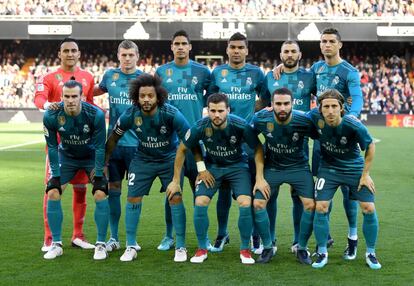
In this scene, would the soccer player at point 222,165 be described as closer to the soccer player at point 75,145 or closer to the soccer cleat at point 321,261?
the soccer cleat at point 321,261

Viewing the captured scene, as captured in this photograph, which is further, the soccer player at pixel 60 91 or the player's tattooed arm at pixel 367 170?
the soccer player at pixel 60 91

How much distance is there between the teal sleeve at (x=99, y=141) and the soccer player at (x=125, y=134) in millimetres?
452

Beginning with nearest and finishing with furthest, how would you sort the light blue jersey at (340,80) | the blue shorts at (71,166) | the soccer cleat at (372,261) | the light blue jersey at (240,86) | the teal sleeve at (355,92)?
the soccer cleat at (372,261) → the teal sleeve at (355,92) → the blue shorts at (71,166) → the light blue jersey at (340,80) → the light blue jersey at (240,86)

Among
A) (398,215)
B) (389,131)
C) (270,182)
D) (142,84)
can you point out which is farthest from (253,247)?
(389,131)

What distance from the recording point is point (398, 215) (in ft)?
31.1

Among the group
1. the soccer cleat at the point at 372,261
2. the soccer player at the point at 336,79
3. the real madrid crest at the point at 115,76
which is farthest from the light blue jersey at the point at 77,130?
the soccer cleat at the point at 372,261

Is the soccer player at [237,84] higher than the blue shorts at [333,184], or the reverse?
the soccer player at [237,84]

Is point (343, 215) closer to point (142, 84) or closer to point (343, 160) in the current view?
point (343, 160)

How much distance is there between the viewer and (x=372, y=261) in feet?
21.8

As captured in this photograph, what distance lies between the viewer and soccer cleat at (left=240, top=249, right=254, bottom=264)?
6805 millimetres

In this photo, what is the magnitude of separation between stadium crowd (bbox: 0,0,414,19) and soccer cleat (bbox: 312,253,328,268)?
27308 millimetres

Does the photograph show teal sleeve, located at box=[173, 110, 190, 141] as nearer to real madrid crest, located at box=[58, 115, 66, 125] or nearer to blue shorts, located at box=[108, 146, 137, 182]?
blue shorts, located at box=[108, 146, 137, 182]

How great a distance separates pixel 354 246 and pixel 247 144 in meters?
1.44

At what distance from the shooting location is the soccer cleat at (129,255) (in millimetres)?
6875
